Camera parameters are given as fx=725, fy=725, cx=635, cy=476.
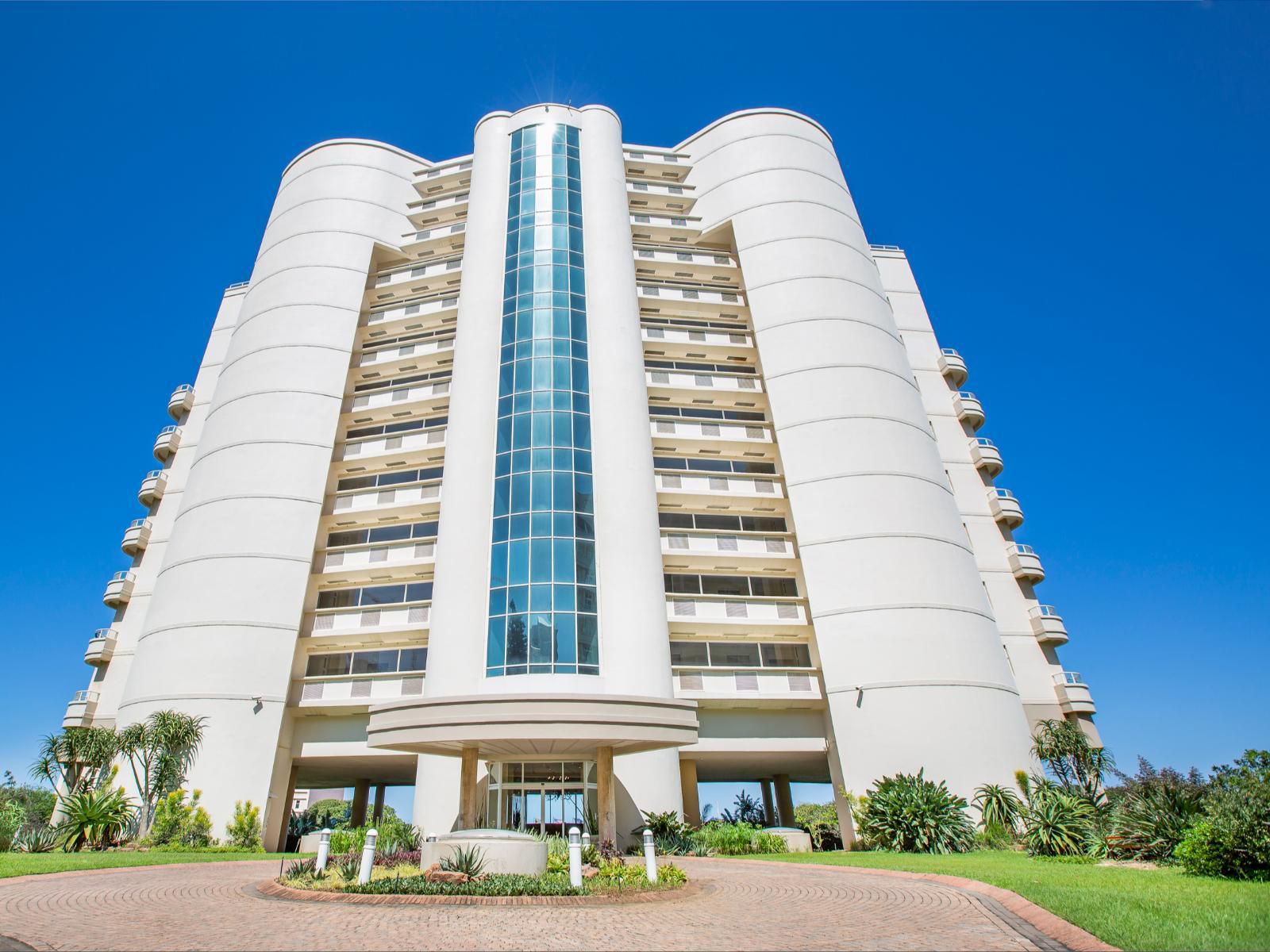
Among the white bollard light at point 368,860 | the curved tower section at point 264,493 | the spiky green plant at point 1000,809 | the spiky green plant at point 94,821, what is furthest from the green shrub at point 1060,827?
the spiky green plant at point 94,821

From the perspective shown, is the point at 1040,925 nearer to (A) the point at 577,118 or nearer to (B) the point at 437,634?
(B) the point at 437,634

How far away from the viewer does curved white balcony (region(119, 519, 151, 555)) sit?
42.6 meters

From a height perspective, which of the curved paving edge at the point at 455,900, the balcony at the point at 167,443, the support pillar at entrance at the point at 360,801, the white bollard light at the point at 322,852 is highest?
the balcony at the point at 167,443

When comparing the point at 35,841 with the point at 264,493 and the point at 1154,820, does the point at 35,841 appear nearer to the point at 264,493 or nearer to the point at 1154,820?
the point at 264,493

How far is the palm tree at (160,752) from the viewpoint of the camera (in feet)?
96.8

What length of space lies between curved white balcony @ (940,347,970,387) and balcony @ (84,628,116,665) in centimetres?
5172

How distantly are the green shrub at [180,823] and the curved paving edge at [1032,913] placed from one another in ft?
86.2

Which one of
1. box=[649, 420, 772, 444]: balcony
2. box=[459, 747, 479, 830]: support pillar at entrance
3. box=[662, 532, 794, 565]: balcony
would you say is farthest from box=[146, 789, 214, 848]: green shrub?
box=[649, 420, 772, 444]: balcony

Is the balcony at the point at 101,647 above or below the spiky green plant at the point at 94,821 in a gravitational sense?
above

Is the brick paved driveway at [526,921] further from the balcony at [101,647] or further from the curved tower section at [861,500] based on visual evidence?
the balcony at [101,647]

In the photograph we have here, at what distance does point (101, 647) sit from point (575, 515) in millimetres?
28291

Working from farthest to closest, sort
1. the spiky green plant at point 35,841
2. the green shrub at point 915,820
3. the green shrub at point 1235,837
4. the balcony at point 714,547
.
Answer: the balcony at point 714,547 → the spiky green plant at point 35,841 → the green shrub at point 915,820 → the green shrub at point 1235,837

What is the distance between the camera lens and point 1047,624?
38.2 m

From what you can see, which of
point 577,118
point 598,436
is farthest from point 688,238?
point 598,436
